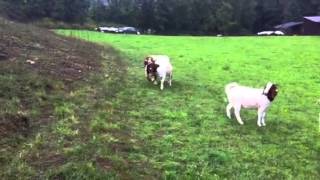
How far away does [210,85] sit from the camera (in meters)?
20.2

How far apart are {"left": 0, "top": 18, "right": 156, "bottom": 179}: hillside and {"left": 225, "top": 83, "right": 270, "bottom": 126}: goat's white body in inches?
123

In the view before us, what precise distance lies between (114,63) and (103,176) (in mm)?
15344

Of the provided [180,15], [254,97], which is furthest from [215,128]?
[180,15]

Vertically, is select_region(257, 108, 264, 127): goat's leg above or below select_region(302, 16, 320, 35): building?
below

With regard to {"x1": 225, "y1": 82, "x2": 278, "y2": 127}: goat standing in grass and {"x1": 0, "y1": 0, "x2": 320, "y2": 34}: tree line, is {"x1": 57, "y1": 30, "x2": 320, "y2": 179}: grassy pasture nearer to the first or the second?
{"x1": 225, "y1": 82, "x2": 278, "y2": 127}: goat standing in grass

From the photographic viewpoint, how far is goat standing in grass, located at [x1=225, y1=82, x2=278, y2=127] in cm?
1370

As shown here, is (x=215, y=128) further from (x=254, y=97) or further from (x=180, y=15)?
(x=180, y=15)

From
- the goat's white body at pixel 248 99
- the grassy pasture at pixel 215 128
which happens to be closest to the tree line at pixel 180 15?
the grassy pasture at pixel 215 128

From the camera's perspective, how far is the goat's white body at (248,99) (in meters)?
13.7

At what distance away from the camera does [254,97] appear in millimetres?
13727

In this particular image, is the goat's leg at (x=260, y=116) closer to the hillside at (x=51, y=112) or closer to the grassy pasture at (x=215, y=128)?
the grassy pasture at (x=215, y=128)

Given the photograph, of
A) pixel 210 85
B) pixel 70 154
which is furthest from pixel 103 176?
pixel 210 85

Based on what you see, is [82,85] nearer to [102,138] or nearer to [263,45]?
[102,138]

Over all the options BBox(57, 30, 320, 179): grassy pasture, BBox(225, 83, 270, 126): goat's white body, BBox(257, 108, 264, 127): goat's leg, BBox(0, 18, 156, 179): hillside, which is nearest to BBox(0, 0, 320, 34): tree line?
BBox(57, 30, 320, 179): grassy pasture
